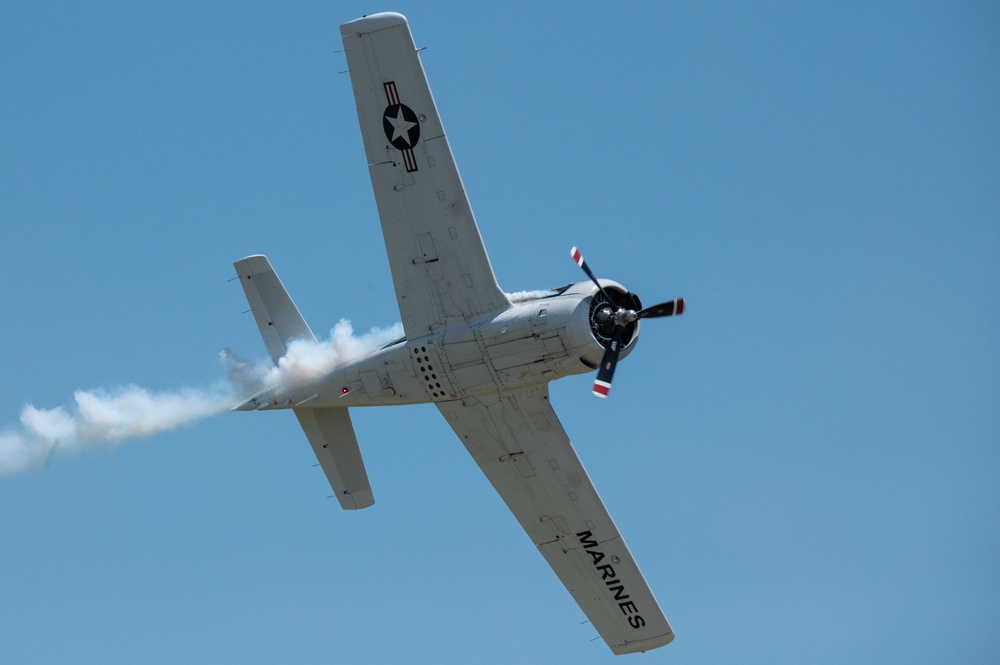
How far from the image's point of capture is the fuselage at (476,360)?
24.0 metres

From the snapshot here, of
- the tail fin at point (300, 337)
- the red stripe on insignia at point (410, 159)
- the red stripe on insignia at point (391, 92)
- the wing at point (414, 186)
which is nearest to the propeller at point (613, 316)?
the wing at point (414, 186)

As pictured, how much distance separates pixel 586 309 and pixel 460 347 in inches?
96.2

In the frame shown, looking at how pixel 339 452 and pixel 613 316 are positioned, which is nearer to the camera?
pixel 613 316

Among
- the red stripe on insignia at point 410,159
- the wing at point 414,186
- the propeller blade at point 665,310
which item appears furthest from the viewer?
the red stripe on insignia at point 410,159

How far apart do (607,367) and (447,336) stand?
9.85ft

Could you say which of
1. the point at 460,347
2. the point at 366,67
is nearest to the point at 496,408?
the point at 460,347

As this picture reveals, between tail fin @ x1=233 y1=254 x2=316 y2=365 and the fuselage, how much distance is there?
1.23m

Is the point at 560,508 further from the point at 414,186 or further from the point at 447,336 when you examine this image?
the point at 414,186

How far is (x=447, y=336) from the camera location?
82.1 feet

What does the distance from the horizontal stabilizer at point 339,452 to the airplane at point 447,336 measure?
0.02 m

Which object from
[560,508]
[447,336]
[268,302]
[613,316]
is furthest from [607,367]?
[268,302]

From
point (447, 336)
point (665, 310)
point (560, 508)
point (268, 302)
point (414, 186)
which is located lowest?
point (560, 508)

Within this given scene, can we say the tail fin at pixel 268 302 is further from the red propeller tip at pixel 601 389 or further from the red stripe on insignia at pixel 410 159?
the red propeller tip at pixel 601 389

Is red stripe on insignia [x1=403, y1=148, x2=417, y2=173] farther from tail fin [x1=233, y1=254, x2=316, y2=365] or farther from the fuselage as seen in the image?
tail fin [x1=233, y1=254, x2=316, y2=365]
